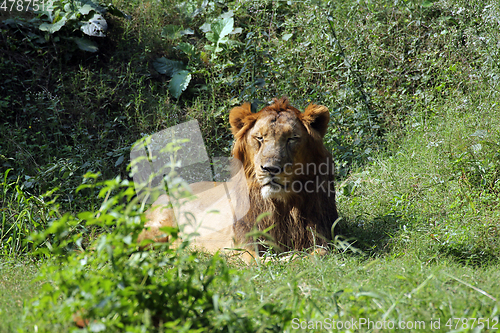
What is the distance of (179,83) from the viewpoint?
7117 mm

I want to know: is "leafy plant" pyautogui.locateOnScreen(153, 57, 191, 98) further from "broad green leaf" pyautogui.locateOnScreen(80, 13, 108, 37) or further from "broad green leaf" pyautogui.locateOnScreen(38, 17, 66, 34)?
"broad green leaf" pyautogui.locateOnScreen(38, 17, 66, 34)

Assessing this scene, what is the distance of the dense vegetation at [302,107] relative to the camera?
328 cm

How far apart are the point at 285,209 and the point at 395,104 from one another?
3.50 m

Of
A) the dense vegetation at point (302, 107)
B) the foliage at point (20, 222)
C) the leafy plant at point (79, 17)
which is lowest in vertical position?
the foliage at point (20, 222)

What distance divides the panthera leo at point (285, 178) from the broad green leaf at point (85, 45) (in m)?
3.54

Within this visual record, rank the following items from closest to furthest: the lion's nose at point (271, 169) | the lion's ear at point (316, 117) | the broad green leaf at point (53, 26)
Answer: the lion's nose at point (271, 169) < the lion's ear at point (316, 117) < the broad green leaf at point (53, 26)

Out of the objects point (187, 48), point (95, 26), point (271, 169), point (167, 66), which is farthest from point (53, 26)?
point (271, 169)

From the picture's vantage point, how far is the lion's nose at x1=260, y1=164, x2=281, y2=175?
3844mm

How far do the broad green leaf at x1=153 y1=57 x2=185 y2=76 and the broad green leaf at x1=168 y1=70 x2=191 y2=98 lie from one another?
0.83 ft

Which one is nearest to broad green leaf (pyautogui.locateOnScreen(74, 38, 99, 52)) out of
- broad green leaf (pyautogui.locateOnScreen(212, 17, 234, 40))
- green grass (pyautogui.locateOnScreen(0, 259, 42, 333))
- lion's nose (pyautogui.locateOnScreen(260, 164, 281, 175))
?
broad green leaf (pyautogui.locateOnScreen(212, 17, 234, 40))

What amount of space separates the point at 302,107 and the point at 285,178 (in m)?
→ 2.91

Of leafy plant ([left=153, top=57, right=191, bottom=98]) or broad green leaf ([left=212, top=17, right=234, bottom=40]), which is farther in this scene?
broad green leaf ([left=212, top=17, right=234, bottom=40])

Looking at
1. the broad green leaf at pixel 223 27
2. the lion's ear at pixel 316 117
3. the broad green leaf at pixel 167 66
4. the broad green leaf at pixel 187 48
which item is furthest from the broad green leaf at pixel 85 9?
the lion's ear at pixel 316 117

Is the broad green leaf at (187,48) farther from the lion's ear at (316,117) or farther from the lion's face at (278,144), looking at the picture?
the lion's ear at (316,117)
